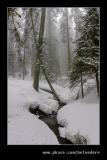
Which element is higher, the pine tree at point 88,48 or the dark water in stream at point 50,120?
the pine tree at point 88,48

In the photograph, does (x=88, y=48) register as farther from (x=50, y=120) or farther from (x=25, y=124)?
(x=25, y=124)

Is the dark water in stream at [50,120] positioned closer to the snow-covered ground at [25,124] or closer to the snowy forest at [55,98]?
the snowy forest at [55,98]

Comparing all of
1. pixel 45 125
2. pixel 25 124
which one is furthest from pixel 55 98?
pixel 25 124

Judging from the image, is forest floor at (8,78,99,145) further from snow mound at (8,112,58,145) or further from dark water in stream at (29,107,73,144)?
dark water in stream at (29,107,73,144)
